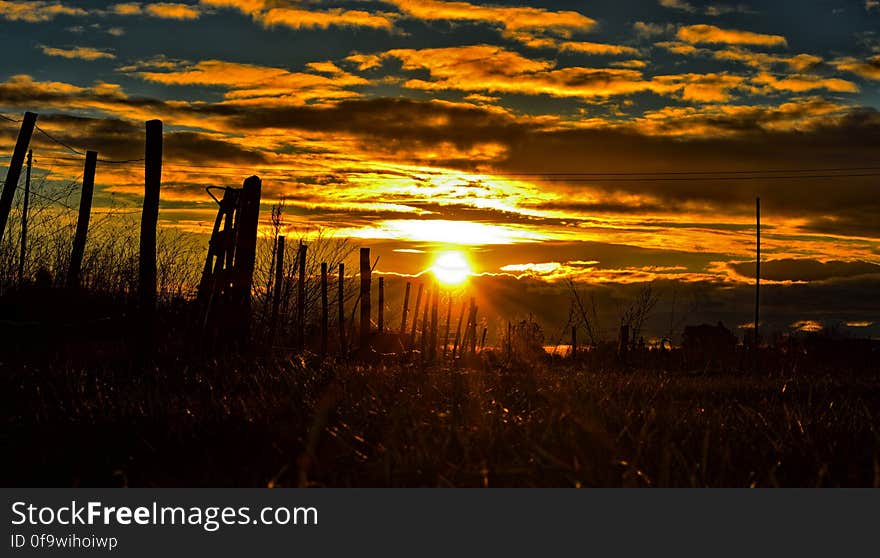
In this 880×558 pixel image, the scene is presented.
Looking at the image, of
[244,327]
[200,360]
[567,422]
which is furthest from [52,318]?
[567,422]

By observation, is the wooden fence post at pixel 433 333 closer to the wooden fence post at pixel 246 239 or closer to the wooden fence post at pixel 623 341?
the wooden fence post at pixel 623 341

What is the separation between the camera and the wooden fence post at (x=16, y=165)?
14266 mm

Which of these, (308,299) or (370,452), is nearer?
(370,452)

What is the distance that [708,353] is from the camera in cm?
2577

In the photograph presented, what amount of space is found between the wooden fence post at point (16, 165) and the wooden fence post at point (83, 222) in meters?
1.51

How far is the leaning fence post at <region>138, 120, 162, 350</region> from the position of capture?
11.7 meters

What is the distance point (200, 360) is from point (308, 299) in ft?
31.8

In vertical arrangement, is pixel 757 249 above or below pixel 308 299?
above

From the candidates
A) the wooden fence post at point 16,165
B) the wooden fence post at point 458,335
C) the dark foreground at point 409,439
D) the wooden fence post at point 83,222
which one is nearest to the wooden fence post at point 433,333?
the wooden fence post at point 458,335

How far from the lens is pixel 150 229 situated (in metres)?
12.0

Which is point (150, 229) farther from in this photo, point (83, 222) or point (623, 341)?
point (623, 341)

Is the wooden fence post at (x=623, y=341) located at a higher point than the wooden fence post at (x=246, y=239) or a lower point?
lower

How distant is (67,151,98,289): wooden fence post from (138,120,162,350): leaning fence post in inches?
165
